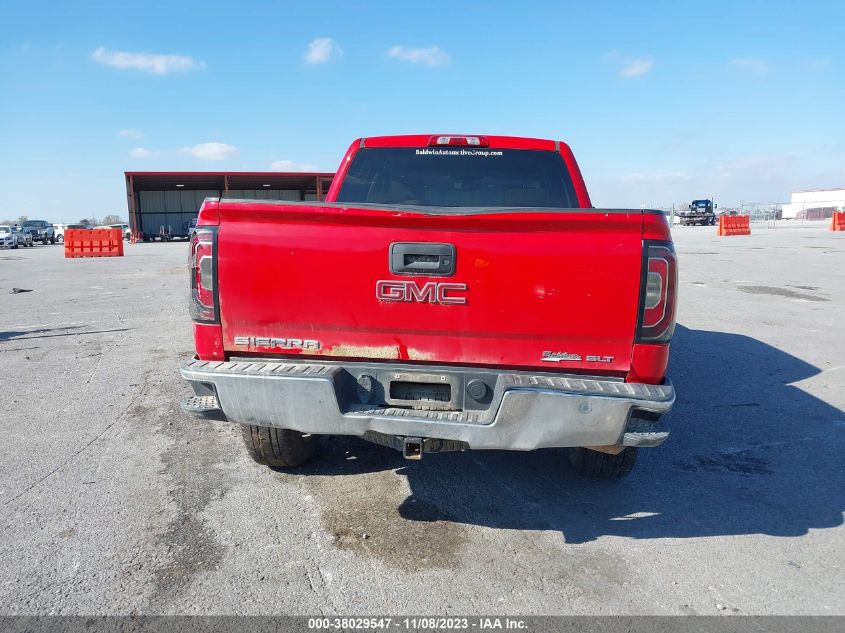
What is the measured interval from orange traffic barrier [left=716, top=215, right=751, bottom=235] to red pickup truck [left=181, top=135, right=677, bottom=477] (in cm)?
3762

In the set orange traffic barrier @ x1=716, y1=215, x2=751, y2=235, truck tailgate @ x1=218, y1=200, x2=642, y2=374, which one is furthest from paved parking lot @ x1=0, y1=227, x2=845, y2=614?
orange traffic barrier @ x1=716, y1=215, x2=751, y2=235

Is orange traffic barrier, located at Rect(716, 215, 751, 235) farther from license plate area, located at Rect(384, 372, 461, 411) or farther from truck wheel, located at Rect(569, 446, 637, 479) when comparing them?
license plate area, located at Rect(384, 372, 461, 411)

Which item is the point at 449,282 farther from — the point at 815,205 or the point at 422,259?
the point at 815,205

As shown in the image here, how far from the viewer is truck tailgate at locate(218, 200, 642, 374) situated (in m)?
2.85

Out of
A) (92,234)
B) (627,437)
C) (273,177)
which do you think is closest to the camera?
(627,437)

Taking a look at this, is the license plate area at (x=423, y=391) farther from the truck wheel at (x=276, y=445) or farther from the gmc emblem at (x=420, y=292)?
the truck wheel at (x=276, y=445)

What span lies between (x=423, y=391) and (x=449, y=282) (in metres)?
0.56

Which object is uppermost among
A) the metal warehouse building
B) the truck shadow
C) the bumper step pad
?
the metal warehouse building

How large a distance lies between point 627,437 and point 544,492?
1.04 meters

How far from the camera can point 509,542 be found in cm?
317

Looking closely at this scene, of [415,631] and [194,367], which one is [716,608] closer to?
[415,631]

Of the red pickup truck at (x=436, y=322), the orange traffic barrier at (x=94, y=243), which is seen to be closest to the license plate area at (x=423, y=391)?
the red pickup truck at (x=436, y=322)

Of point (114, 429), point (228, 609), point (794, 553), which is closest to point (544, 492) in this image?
point (794, 553)

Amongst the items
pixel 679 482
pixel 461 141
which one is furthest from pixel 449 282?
pixel 679 482
